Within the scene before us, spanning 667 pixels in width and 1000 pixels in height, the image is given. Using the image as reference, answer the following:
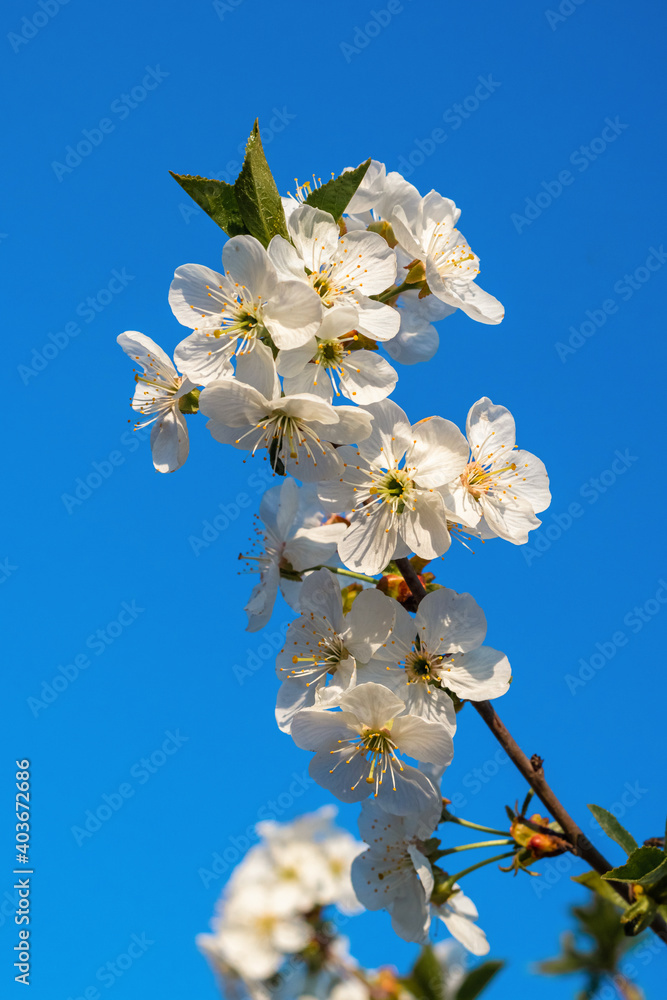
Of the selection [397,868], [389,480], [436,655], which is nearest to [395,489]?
[389,480]

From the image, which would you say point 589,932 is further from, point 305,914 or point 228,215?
point 228,215

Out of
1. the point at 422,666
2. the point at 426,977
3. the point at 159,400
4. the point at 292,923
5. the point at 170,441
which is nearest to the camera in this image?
the point at 422,666

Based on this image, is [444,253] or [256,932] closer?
[444,253]

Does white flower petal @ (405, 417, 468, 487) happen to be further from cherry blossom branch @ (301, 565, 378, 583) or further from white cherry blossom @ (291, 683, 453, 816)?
white cherry blossom @ (291, 683, 453, 816)

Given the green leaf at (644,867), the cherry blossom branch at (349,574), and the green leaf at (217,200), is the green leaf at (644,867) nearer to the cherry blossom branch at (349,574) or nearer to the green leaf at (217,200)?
the cherry blossom branch at (349,574)

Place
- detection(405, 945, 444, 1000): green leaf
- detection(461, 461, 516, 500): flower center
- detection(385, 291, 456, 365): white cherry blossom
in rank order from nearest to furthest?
detection(461, 461, 516, 500): flower center → detection(385, 291, 456, 365): white cherry blossom → detection(405, 945, 444, 1000): green leaf

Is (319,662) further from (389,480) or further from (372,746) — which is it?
(389,480)

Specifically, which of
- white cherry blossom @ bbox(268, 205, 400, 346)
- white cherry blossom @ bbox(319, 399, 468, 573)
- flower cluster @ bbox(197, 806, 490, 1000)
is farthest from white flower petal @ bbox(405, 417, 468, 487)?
flower cluster @ bbox(197, 806, 490, 1000)
